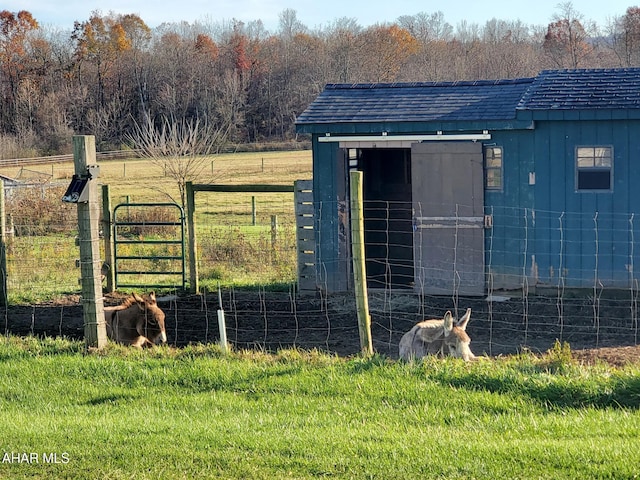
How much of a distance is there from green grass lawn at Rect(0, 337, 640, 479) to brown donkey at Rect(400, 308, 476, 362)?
2.06 feet

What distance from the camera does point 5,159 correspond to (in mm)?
62219

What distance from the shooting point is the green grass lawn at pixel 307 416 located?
19.1ft

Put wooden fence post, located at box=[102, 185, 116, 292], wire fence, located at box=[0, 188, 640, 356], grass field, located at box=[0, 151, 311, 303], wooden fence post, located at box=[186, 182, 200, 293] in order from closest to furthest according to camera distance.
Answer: wire fence, located at box=[0, 188, 640, 356], wooden fence post, located at box=[186, 182, 200, 293], wooden fence post, located at box=[102, 185, 116, 292], grass field, located at box=[0, 151, 311, 303]

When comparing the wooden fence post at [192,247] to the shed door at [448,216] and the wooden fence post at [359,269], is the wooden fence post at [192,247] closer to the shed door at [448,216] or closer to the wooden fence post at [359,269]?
the shed door at [448,216]

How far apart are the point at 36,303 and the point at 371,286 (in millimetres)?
5722

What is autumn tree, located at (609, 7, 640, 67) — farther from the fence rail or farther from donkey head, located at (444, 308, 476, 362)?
donkey head, located at (444, 308, 476, 362)

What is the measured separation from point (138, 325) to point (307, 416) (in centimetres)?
469

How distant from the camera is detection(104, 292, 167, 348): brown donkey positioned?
1125 cm

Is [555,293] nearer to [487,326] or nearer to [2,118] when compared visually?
[487,326]

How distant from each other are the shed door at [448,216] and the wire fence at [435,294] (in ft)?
0.11

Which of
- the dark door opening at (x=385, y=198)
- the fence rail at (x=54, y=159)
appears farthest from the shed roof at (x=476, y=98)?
the fence rail at (x=54, y=159)

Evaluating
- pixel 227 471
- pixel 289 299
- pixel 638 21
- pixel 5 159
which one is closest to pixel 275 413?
pixel 227 471

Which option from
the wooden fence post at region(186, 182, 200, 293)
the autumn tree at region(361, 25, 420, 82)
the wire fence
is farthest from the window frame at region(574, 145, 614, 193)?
the autumn tree at region(361, 25, 420, 82)

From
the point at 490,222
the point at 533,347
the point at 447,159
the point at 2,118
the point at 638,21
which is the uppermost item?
the point at 638,21
